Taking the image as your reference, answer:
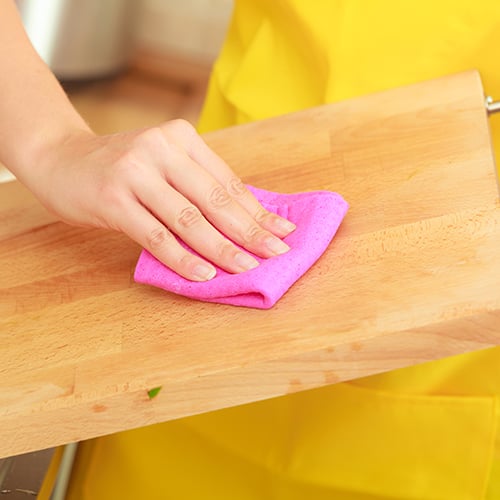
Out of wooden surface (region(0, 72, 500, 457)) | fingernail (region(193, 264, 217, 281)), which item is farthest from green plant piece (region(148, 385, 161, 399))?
fingernail (region(193, 264, 217, 281))

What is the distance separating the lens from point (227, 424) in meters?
1.04

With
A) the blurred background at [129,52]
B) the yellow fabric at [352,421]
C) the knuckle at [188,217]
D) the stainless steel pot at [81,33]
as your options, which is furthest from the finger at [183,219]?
the stainless steel pot at [81,33]

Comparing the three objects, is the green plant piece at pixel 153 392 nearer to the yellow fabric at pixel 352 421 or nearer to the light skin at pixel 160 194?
the light skin at pixel 160 194

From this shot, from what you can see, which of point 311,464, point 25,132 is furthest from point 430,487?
point 25,132

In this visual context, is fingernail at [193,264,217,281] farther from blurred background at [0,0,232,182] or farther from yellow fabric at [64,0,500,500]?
blurred background at [0,0,232,182]

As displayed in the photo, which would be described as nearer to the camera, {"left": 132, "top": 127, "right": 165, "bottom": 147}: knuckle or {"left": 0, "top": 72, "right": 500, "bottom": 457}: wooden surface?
{"left": 0, "top": 72, "right": 500, "bottom": 457}: wooden surface

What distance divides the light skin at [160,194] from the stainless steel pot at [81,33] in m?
1.83

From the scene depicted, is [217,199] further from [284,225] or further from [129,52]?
[129,52]

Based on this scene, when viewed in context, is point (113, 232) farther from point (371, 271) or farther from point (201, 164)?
point (371, 271)

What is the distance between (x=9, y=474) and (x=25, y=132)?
13.6 inches

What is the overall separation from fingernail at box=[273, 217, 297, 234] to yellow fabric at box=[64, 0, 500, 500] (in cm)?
23

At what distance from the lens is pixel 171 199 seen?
83 centimetres

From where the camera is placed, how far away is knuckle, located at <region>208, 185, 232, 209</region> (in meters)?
0.84

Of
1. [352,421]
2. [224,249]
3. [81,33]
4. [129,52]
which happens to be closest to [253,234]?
[224,249]
